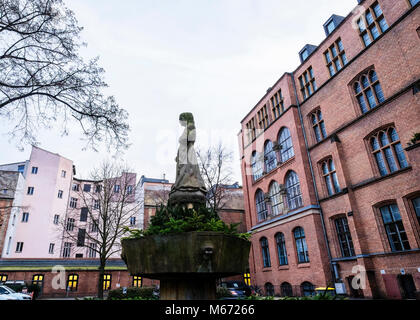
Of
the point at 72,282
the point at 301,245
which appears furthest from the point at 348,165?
the point at 72,282

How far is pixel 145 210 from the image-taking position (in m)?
39.1

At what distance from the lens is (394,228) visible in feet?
52.7

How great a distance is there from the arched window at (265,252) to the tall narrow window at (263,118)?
12.8 metres

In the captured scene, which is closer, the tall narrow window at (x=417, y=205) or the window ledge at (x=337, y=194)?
the tall narrow window at (x=417, y=205)

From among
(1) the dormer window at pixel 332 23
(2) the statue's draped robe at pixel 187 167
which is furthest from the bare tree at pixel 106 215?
(1) the dormer window at pixel 332 23

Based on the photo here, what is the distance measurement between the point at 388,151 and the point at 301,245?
10314 mm

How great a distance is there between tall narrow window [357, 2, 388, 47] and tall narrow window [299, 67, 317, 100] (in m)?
5.55

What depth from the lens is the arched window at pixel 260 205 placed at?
95.7ft

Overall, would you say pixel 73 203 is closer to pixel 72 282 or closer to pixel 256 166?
pixel 72 282

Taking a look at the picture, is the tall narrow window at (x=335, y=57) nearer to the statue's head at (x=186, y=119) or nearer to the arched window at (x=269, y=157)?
the arched window at (x=269, y=157)

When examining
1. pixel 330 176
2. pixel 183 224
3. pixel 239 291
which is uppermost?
pixel 330 176

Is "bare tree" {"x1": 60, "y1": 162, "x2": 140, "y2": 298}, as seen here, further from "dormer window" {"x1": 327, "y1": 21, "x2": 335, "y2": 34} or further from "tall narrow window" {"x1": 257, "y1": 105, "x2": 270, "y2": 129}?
"dormer window" {"x1": 327, "y1": 21, "x2": 335, "y2": 34}

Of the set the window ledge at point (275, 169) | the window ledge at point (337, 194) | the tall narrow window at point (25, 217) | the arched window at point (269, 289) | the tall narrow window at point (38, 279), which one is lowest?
the arched window at point (269, 289)

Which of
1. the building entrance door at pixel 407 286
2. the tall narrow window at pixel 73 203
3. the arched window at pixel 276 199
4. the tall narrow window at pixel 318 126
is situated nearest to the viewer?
the building entrance door at pixel 407 286
